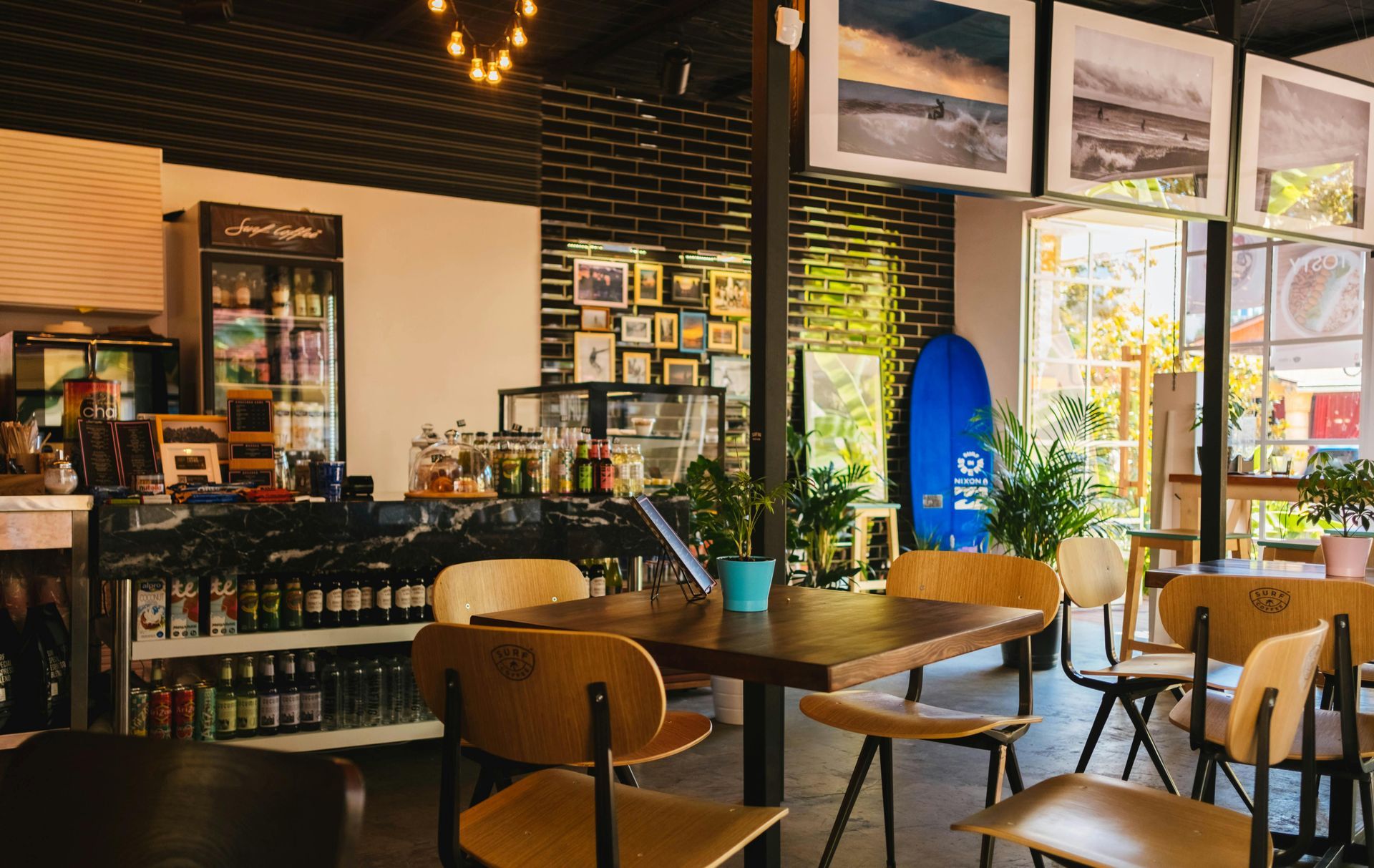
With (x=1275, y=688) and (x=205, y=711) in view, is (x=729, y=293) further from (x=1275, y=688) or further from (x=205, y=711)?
(x=1275, y=688)

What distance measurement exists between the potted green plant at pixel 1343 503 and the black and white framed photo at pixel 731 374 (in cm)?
478

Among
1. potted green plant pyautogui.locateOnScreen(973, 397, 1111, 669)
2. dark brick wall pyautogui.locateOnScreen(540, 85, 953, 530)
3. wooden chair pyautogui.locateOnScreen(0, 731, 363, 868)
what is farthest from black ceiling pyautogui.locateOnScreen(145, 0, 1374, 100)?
wooden chair pyautogui.locateOnScreen(0, 731, 363, 868)

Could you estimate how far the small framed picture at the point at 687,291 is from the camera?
7738mm

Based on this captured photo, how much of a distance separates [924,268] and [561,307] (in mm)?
3316

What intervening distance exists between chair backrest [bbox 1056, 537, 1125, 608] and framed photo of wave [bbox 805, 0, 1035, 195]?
118 centimetres

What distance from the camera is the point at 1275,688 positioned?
183cm

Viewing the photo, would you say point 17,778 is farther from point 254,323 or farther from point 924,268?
point 924,268

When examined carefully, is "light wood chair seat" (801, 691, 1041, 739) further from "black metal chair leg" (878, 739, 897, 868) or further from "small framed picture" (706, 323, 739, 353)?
"small framed picture" (706, 323, 739, 353)

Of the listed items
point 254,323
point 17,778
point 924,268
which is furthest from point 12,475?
point 924,268

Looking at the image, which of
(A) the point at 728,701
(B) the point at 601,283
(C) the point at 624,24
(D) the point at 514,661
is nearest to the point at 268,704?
(A) the point at 728,701

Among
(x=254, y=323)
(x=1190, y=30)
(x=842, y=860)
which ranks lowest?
(x=842, y=860)

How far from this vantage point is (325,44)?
638 centimetres

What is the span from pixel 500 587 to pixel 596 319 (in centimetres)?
486

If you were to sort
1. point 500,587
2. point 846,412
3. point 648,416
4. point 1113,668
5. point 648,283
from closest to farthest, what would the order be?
1. point 500,587
2. point 1113,668
3. point 648,416
4. point 648,283
5. point 846,412
